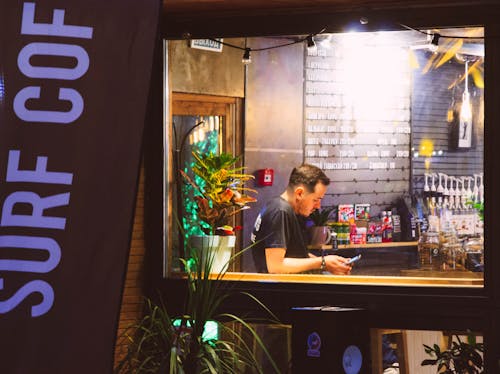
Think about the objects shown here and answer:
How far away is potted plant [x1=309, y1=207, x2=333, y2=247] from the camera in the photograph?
6.81 metres

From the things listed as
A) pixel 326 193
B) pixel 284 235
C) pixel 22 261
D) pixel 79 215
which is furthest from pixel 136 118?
pixel 326 193

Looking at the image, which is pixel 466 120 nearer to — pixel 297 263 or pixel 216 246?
pixel 297 263

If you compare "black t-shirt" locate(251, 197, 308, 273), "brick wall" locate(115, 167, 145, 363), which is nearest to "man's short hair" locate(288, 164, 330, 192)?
"black t-shirt" locate(251, 197, 308, 273)

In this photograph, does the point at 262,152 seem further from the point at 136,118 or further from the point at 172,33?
the point at 136,118

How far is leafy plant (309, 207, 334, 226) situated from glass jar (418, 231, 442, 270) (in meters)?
0.80

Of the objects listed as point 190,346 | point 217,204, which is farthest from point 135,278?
point 190,346

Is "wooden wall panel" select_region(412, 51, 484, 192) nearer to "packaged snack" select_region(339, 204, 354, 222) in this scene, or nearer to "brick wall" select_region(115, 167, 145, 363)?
"packaged snack" select_region(339, 204, 354, 222)

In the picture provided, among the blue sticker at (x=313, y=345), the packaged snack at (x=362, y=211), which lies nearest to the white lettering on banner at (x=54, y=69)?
the blue sticker at (x=313, y=345)

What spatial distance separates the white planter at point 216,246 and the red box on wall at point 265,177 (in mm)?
1166

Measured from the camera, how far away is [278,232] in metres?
6.66

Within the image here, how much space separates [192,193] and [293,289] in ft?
3.73

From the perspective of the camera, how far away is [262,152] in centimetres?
748

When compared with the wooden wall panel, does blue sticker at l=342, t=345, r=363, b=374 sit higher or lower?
lower

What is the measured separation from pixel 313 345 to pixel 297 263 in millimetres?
1328
